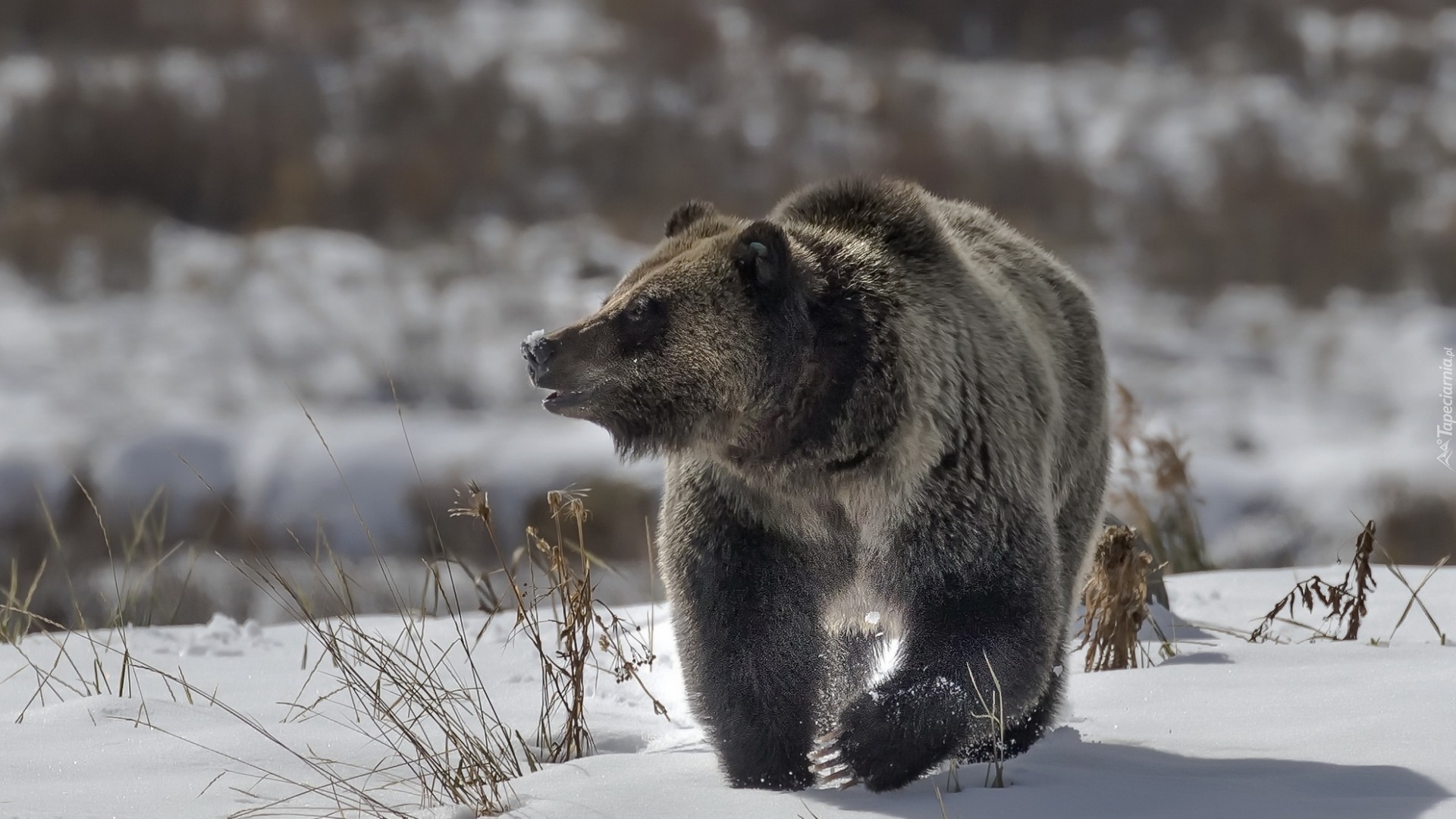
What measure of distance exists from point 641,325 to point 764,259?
0.33 m

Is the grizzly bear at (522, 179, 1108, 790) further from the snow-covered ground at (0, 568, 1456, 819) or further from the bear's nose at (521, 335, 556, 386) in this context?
the snow-covered ground at (0, 568, 1456, 819)

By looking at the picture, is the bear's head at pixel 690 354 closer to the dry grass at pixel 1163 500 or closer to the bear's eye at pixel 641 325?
the bear's eye at pixel 641 325

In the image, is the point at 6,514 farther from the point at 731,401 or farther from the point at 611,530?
the point at 731,401

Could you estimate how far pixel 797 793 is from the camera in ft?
10.1

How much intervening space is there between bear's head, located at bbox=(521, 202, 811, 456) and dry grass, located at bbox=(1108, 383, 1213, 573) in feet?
11.1

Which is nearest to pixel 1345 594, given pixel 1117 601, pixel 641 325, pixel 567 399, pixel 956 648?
pixel 1117 601

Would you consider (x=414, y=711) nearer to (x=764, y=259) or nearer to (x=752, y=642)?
(x=752, y=642)

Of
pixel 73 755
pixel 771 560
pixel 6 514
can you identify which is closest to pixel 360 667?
pixel 73 755

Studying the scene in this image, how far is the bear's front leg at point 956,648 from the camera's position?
3.09 metres

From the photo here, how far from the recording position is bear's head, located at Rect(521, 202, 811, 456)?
334 cm

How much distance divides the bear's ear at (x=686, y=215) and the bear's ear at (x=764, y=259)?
516 millimetres

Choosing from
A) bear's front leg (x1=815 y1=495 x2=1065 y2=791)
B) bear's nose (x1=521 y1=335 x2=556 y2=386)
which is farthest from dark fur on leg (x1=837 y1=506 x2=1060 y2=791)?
bear's nose (x1=521 y1=335 x2=556 y2=386)

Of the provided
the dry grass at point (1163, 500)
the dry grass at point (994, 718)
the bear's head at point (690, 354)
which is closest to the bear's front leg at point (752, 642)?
the bear's head at point (690, 354)

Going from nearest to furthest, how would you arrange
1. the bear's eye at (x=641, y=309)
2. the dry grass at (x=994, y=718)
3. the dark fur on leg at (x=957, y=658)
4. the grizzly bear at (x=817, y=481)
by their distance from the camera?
1. the dry grass at (x=994, y=718)
2. the dark fur on leg at (x=957, y=658)
3. the grizzly bear at (x=817, y=481)
4. the bear's eye at (x=641, y=309)
